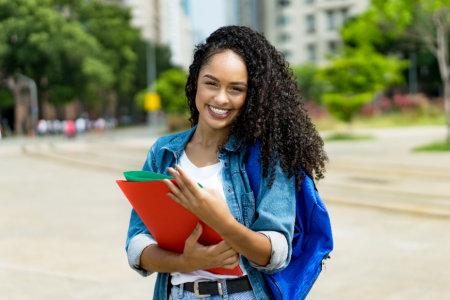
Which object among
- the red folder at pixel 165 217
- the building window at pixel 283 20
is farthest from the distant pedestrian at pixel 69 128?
the building window at pixel 283 20

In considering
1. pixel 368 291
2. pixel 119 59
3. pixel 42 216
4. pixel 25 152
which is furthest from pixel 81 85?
pixel 368 291

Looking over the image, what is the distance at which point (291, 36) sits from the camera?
60.2m

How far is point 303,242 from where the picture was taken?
1681mm

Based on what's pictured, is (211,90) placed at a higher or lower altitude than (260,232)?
higher

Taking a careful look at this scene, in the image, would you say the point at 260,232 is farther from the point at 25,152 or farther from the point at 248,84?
the point at 25,152

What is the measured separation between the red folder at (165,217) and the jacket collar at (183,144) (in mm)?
271

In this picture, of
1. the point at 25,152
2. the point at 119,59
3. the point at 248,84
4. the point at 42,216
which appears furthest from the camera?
the point at 119,59

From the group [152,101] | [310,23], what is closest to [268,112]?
[152,101]

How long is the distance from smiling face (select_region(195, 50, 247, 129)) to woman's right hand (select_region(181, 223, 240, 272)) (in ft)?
1.29

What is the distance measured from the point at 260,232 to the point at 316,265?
27 cm

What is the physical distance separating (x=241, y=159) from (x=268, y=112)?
0.57 feet

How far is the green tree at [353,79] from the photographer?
2266cm

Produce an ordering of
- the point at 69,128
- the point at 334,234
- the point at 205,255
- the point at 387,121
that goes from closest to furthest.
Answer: the point at 205,255
the point at 334,234
the point at 387,121
the point at 69,128

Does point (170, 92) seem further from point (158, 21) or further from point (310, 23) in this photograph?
point (158, 21)
